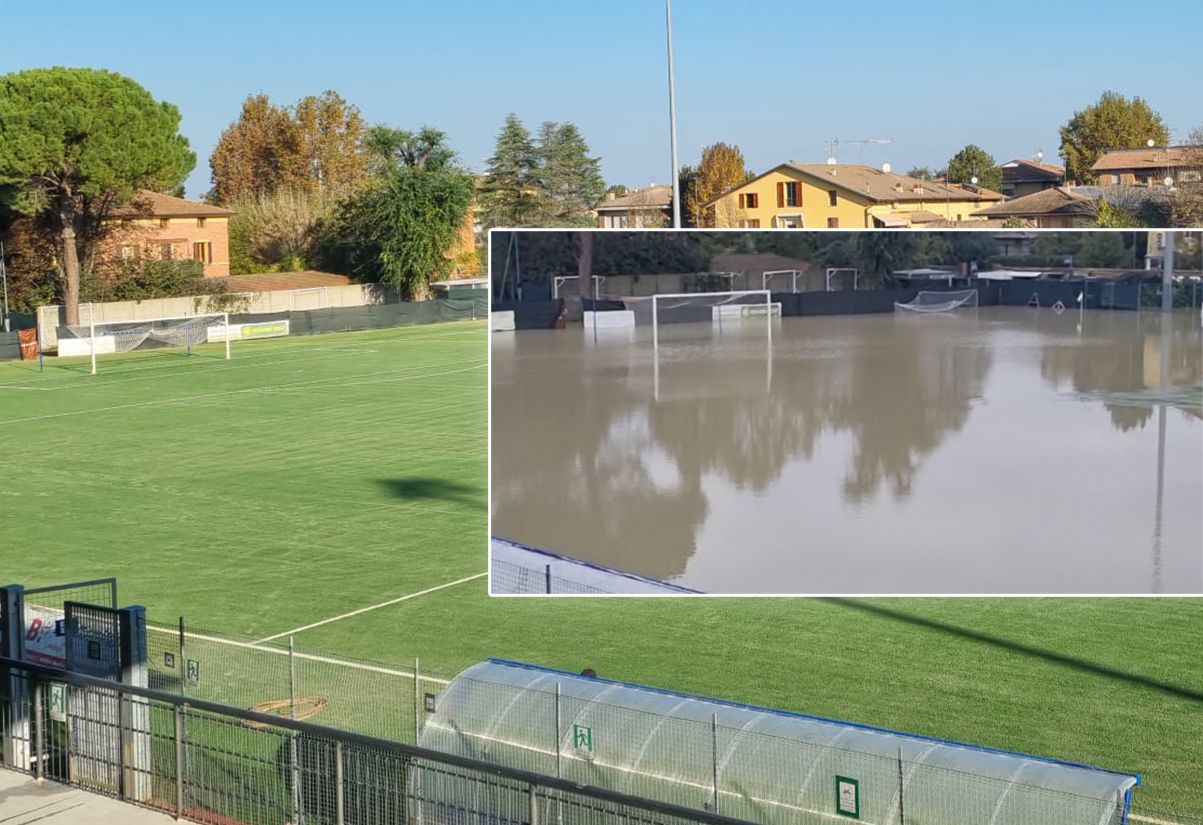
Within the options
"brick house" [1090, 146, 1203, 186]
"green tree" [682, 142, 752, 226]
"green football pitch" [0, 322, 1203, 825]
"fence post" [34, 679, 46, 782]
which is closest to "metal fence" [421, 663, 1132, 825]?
"fence post" [34, 679, 46, 782]

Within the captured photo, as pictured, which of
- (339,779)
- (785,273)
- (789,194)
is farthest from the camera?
(789,194)

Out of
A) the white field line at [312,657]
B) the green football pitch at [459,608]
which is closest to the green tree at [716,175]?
the green football pitch at [459,608]

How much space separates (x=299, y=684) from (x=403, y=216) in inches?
2946

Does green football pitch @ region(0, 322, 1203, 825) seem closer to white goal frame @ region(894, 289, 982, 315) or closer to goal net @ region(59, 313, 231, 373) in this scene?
white goal frame @ region(894, 289, 982, 315)

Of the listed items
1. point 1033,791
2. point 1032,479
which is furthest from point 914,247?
point 1033,791

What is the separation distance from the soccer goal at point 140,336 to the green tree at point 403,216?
19.8 m

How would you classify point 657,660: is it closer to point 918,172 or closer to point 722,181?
point 722,181

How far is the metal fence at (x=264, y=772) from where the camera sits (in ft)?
34.9

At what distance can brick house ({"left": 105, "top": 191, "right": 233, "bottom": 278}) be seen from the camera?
267 feet

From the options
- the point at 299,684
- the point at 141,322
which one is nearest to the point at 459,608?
A: the point at 299,684

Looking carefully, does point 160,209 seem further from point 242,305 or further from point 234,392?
point 234,392

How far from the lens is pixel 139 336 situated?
6738 cm

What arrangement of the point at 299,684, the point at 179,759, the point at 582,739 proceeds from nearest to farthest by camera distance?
the point at 582,739 → the point at 179,759 → the point at 299,684

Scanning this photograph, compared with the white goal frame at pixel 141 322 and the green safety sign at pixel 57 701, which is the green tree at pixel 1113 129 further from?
the green safety sign at pixel 57 701
